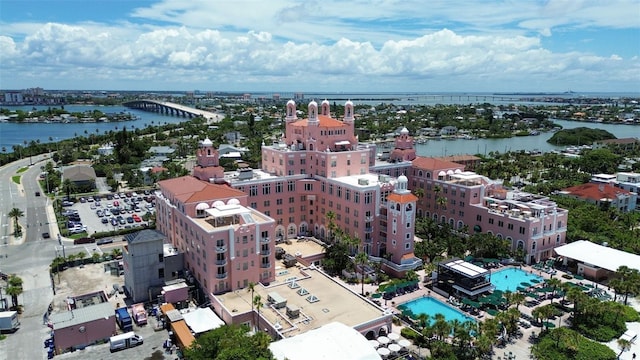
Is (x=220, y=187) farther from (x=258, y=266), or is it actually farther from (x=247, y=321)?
(x=247, y=321)

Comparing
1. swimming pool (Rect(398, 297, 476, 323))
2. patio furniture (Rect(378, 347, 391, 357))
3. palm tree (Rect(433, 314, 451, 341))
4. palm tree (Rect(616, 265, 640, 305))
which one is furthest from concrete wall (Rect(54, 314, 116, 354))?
palm tree (Rect(616, 265, 640, 305))

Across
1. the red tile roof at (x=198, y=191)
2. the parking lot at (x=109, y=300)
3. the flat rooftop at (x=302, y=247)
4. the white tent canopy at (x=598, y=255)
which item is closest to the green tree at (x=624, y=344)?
the white tent canopy at (x=598, y=255)

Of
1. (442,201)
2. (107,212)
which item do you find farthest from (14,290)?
(442,201)

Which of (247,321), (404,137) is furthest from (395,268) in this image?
(404,137)

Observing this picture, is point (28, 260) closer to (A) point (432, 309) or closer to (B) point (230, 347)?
(B) point (230, 347)

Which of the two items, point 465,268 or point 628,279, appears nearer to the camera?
point 628,279

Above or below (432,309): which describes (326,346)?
above

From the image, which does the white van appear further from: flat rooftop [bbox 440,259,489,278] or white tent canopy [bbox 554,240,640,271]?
white tent canopy [bbox 554,240,640,271]
